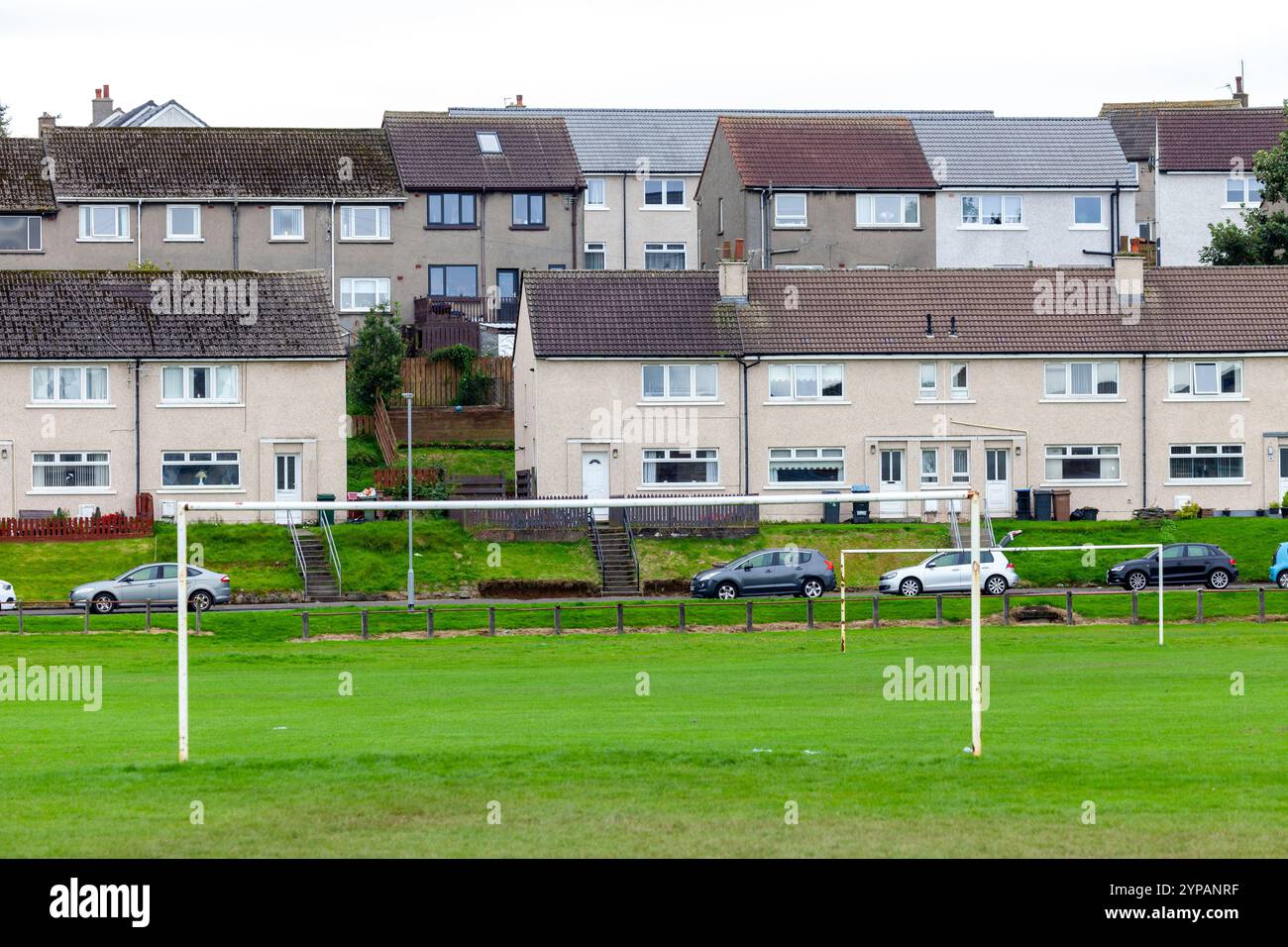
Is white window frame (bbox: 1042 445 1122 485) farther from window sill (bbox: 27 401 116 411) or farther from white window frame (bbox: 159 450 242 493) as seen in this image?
window sill (bbox: 27 401 116 411)

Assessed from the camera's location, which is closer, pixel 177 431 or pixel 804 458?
pixel 177 431

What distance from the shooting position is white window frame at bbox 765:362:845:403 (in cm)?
6281

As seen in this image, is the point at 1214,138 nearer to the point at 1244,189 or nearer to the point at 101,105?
the point at 1244,189

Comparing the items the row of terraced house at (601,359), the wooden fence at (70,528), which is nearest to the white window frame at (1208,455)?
the row of terraced house at (601,359)

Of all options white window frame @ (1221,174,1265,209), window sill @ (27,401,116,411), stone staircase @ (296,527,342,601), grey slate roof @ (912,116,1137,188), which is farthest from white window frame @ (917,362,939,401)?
white window frame @ (1221,174,1265,209)

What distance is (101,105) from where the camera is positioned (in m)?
99.4

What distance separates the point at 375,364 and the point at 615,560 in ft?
63.1

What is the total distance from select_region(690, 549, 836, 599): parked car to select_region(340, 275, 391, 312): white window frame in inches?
1224

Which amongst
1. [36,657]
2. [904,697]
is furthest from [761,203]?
[904,697]

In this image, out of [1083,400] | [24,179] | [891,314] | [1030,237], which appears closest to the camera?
[1083,400]

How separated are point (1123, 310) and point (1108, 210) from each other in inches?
781

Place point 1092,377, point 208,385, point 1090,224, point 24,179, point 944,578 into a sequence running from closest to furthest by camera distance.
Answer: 1. point 944,578
2. point 208,385
3. point 1092,377
4. point 24,179
5. point 1090,224

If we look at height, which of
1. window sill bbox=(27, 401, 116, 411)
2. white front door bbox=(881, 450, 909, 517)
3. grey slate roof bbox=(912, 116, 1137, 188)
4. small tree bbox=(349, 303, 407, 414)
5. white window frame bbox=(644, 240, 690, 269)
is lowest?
white front door bbox=(881, 450, 909, 517)

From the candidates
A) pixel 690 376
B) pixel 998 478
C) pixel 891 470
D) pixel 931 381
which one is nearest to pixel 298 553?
pixel 690 376
